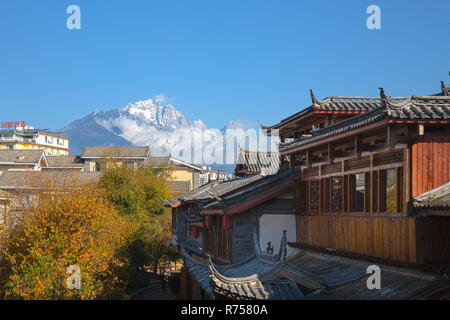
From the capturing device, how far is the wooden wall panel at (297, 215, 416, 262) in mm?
10500

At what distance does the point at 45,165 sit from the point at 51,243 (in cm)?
5470

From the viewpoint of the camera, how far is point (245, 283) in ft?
41.7

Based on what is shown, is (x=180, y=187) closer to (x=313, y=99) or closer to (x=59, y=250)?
(x=59, y=250)

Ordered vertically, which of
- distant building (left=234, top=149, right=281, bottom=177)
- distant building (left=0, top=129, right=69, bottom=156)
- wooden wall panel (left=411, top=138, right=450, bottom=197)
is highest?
distant building (left=0, top=129, right=69, bottom=156)

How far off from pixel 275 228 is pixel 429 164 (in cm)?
770

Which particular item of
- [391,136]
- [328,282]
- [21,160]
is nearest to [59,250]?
[328,282]

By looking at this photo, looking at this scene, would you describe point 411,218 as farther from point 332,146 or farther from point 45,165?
point 45,165

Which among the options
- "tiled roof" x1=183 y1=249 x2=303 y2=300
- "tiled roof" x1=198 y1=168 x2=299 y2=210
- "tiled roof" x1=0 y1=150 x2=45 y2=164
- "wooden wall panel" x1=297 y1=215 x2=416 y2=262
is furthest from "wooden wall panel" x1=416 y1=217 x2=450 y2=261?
"tiled roof" x1=0 y1=150 x2=45 y2=164

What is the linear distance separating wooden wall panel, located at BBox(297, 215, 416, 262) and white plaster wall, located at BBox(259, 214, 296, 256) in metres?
0.90

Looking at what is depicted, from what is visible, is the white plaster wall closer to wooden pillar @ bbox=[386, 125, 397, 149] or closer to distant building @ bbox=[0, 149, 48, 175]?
wooden pillar @ bbox=[386, 125, 397, 149]

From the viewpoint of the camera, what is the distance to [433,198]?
9992 mm
